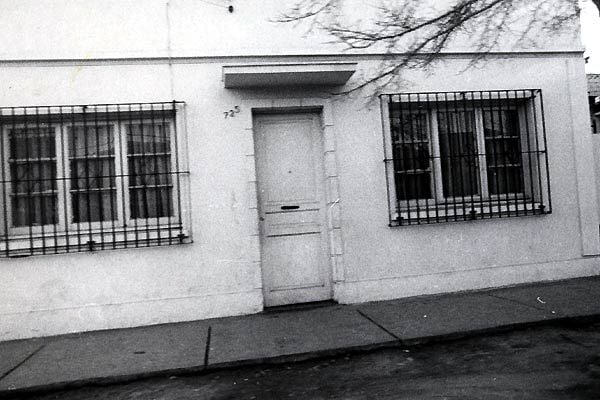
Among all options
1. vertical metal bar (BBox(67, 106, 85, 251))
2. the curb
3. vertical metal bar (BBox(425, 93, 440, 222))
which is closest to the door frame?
vertical metal bar (BBox(425, 93, 440, 222))

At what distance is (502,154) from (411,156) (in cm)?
135

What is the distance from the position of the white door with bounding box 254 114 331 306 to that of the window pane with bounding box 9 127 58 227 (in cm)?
250

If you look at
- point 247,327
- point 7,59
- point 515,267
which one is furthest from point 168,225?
point 515,267

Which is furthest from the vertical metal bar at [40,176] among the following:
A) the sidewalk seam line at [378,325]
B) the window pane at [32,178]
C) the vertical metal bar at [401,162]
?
the vertical metal bar at [401,162]

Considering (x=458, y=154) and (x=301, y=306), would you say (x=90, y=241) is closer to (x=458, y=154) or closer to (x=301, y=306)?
(x=301, y=306)

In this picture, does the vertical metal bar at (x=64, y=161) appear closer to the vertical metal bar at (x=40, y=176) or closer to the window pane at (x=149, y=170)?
the vertical metal bar at (x=40, y=176)

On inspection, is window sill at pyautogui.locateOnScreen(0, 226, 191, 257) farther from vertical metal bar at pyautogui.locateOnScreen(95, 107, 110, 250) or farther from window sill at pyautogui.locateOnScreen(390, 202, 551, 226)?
window sill at pyautogui.locateOnScreen(390, 202, 551, 226)

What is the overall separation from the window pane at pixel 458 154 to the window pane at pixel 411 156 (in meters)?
0.24

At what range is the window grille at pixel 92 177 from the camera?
217 inches

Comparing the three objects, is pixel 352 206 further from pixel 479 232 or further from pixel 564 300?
pixel 564 300

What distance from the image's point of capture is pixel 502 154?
6.55 m

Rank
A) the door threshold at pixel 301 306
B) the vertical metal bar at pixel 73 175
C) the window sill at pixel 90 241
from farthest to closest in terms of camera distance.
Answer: the door threshold at pixel 301 306 < the vertical metal bar at pixel 73 175 < the window sill at pixel 90 241

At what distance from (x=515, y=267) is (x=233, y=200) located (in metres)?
3.91

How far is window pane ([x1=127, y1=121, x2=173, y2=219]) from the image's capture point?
575 cm
